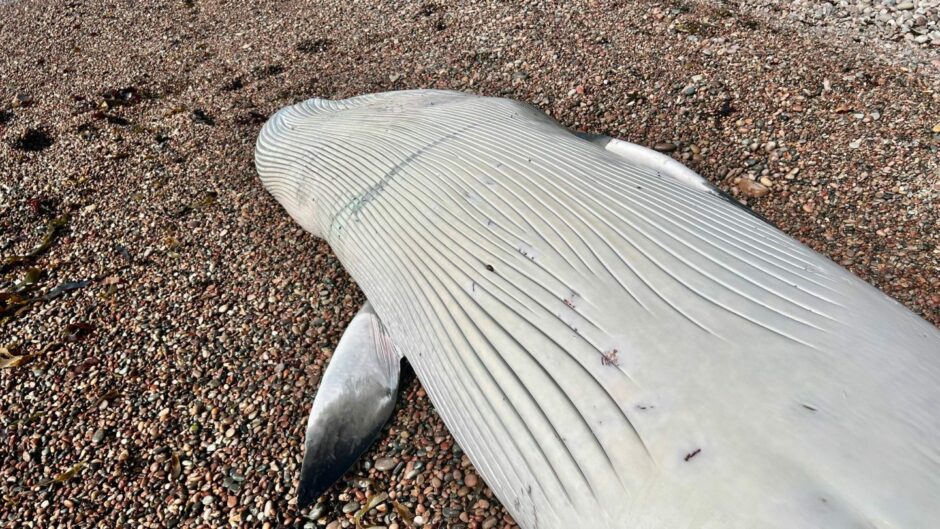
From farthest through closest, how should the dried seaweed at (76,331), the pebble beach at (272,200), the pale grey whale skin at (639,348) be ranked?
the dried seaweed at (76,331) → the pebble beach at (272,200) → the pale grey whale skin at (639,348)

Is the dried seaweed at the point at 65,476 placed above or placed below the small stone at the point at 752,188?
below

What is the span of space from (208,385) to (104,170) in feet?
11.9

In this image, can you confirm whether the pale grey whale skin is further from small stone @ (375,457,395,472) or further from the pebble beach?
the pebble beach

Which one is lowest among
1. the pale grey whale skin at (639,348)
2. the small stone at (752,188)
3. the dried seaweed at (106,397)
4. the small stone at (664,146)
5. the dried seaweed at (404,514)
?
the dried seaweed at (106,397)

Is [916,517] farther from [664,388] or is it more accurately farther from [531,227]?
[531,227]

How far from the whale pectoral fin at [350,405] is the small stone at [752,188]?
3214 mm

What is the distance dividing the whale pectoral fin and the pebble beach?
0.16 meters

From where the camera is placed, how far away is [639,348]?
2.17 m

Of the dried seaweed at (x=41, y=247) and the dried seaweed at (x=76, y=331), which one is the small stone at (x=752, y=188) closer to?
the dried seaweed at (x=76, y=331)

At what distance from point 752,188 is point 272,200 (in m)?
4.32

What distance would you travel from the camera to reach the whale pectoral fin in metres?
3.18

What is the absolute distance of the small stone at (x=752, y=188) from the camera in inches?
183

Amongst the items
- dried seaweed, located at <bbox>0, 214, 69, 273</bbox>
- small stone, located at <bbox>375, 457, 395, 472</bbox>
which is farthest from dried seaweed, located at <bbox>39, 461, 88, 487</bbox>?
dried seaweed, located at <bbox>0, 214, 69, 273</bbox>

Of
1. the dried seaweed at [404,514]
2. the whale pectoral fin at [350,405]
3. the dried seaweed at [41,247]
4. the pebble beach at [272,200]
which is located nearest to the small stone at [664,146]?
the pebble beach at [272,200]
